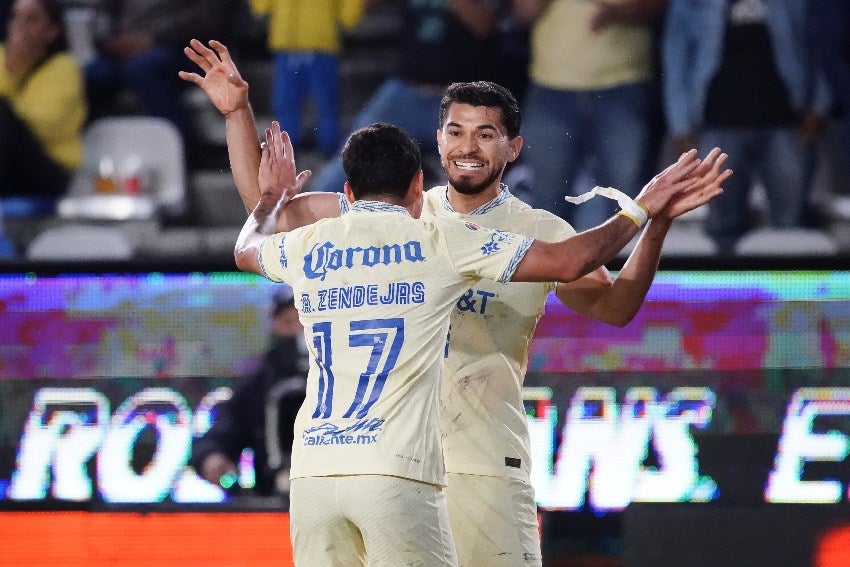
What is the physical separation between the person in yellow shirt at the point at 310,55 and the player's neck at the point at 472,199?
12.5ft

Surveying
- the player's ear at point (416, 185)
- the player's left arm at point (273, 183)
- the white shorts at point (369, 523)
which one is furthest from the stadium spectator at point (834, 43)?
the white shorts at point (369, 523)

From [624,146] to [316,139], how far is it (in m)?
1.71

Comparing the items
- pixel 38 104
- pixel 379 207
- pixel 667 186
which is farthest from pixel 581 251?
pixel 38 104

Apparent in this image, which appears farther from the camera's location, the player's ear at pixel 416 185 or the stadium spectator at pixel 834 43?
the stadium spectator at pixel 834 43

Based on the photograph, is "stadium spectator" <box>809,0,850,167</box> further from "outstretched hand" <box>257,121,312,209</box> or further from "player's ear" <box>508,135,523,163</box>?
"outstretched hand" <box>257,121,312,209</box>

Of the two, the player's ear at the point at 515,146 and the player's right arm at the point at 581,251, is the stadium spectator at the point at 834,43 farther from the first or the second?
the player's right arm at the point at 581,251

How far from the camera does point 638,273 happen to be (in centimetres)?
366

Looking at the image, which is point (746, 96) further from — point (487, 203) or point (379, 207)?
point (379, 207)

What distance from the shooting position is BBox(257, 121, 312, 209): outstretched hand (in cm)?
381

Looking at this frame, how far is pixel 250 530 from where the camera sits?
5289 millimetres

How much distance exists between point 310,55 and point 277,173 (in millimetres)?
3839

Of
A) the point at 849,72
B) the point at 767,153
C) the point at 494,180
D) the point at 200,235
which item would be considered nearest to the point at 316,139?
the point at 200,235

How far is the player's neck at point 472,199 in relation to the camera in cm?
373

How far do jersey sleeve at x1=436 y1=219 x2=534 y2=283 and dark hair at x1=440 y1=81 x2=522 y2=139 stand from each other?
0.57 m
